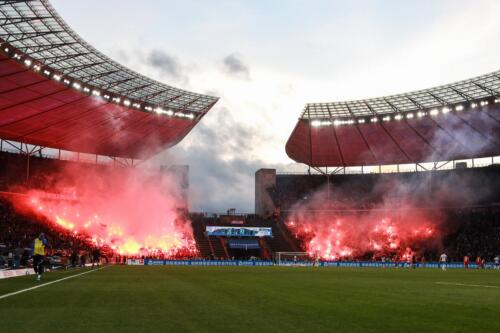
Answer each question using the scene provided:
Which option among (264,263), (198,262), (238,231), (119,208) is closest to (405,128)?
(264,263)

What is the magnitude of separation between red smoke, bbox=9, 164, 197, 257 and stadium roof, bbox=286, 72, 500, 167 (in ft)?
58.4

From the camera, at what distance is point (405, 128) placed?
62156 mm

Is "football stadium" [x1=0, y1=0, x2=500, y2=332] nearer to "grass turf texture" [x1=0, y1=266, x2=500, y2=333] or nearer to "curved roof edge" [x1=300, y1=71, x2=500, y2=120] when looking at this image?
"curved roof edge" [x1=300, y1=71, x2=500, y2=120]

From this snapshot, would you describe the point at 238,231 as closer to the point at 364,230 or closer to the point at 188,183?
the point at 188,183

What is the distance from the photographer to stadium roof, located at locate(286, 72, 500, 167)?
53.6 m

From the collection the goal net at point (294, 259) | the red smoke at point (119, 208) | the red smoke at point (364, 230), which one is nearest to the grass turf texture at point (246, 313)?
the goal net at point (294, 259)

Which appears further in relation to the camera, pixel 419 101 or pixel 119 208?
pixel 119 208

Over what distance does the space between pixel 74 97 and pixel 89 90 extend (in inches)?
58.8

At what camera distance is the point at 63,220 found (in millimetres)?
59781

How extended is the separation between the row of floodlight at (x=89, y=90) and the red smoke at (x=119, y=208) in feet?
40.4

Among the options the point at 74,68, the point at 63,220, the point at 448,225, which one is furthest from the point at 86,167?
the point at 448,225

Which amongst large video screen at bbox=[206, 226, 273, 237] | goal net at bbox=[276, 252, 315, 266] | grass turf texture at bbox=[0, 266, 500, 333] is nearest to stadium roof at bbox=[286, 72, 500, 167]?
large video screen at bbox=[206, 226, 273, 237]

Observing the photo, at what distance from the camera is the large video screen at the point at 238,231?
68500mm

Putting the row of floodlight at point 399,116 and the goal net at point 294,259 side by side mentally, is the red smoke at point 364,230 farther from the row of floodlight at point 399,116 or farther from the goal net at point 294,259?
the row of floodlight at point 399,116
